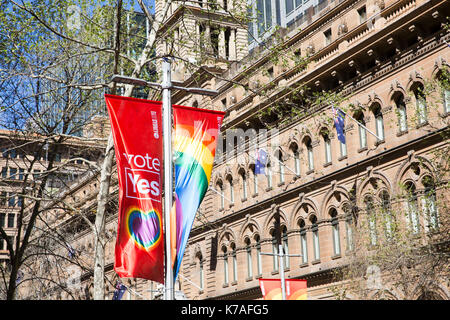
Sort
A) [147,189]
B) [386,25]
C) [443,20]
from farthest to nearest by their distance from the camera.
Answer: [386,25], [443,20], [147,189]

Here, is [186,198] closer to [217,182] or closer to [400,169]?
[400,169]

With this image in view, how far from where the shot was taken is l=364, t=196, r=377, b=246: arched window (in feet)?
93.6

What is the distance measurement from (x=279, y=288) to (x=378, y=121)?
30.9ft

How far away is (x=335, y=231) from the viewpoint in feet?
126

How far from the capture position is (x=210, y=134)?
50.0ft

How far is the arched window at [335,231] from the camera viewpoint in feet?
125

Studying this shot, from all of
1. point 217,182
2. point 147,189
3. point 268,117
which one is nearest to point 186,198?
point 147,189

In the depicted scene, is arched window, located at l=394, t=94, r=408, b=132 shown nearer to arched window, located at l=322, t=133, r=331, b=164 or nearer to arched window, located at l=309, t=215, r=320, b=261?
arched window, located at l=322, t=133, r=331, b=164

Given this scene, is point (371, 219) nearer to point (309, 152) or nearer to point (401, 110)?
point (401, 110)

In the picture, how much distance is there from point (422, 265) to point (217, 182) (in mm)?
25855

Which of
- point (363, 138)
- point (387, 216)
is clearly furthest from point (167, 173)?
point (363, 138)

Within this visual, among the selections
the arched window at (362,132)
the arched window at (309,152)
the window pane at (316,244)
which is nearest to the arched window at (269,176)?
the arched window at (309,152)

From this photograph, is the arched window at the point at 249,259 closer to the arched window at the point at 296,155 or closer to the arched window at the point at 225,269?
the arched window at the point at 225,269

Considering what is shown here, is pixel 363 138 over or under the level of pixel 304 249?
over
